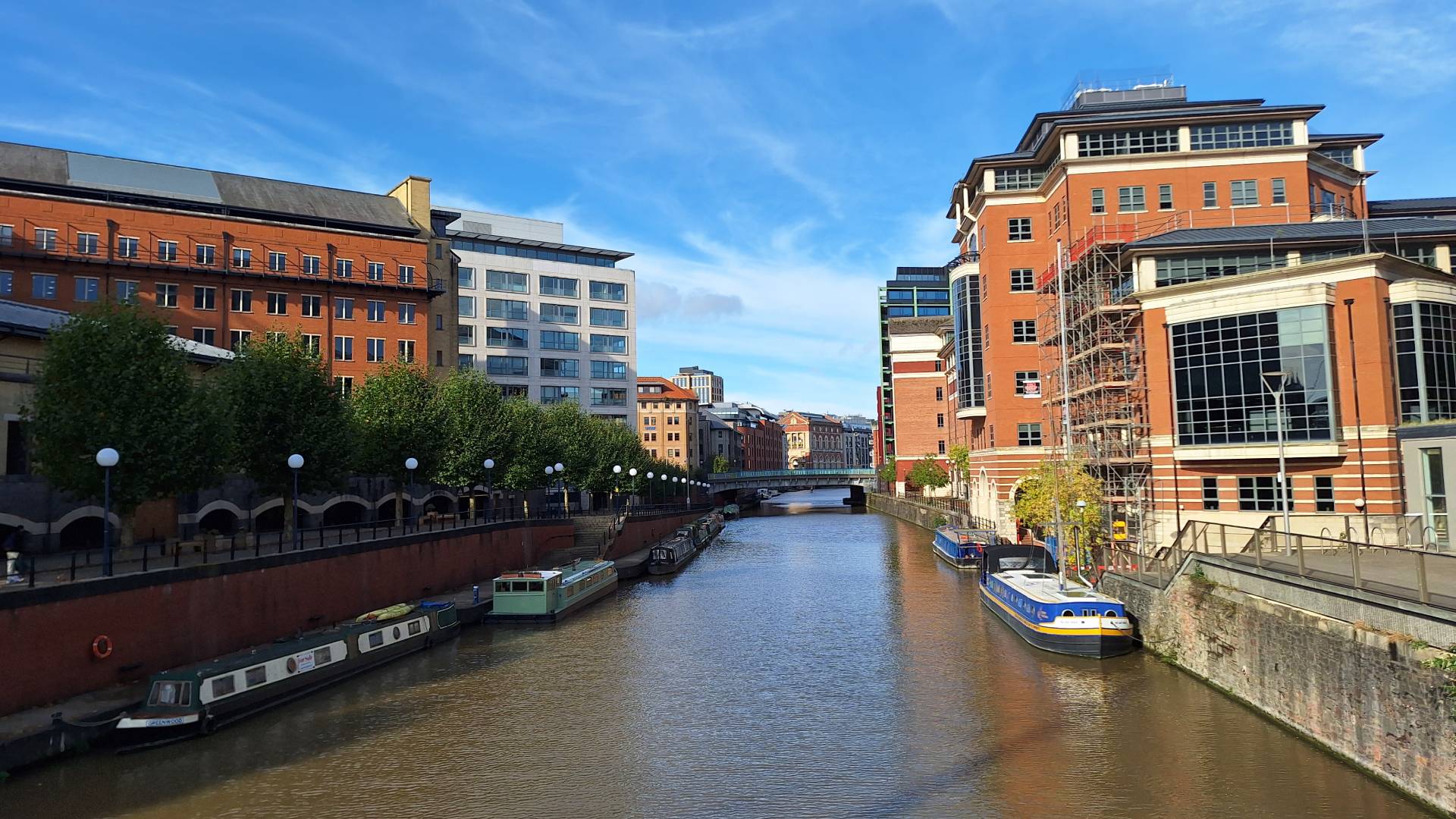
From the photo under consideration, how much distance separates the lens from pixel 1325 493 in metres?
40.1

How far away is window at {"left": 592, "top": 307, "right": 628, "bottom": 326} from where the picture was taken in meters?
109

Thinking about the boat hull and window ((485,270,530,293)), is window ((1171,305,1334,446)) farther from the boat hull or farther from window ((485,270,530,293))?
window ((485,270,530,293))

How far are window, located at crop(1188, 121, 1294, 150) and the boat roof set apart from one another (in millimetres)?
33790

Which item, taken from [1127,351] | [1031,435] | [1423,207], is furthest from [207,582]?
[1423,207]

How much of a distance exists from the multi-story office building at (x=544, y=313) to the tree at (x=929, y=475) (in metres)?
35.8

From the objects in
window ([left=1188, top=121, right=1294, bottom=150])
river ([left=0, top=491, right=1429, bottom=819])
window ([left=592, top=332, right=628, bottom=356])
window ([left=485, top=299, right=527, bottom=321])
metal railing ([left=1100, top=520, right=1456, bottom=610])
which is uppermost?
window ([left=1188, top=121, right=1294, bottom=150])

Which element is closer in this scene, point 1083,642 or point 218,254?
point 1083,642

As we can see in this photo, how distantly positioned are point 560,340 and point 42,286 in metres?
53.0

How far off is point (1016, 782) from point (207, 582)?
24467 millimetres

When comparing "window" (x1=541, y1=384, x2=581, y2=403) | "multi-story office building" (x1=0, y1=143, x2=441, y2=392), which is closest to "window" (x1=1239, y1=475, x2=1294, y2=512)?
"multi-story office building" (x1=0, y1=143, x2=441, y2=392)

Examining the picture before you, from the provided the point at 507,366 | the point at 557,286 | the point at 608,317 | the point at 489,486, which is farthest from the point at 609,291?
the point at 489,486

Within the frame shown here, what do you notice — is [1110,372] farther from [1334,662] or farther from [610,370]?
[610,370]

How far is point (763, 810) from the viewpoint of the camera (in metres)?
19.5

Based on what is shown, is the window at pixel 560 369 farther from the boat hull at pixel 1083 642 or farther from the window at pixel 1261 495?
the boat hull at pixel 1083 642
